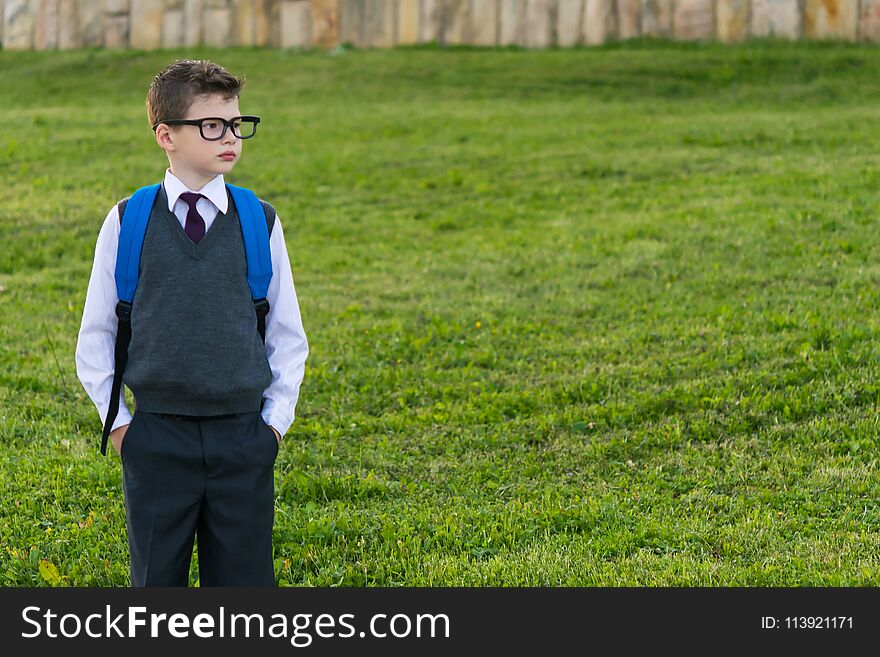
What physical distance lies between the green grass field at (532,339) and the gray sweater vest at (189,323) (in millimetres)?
1535

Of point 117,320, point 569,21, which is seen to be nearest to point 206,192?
point 117,320

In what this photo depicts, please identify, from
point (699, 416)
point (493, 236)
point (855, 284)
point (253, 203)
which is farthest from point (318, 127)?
point (253, 203)

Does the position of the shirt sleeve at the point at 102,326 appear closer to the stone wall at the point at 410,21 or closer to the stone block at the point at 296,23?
the stone wall at the point at 410,21

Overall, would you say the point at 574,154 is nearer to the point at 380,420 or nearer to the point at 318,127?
the point at 318,127

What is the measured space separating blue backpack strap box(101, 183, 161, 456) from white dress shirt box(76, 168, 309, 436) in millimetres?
20

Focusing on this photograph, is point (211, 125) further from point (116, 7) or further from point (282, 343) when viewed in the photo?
point (116, 7)

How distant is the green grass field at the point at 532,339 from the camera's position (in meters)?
4.75

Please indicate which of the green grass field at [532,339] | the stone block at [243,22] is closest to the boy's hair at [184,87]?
the green grass field at [532,339]

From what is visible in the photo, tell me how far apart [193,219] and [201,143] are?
233 millimetres

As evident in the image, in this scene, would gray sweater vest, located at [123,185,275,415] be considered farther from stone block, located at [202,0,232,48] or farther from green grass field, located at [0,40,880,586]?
stone block, located at [202,0,232,48]

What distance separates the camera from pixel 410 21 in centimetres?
1856

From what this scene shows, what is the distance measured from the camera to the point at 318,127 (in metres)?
14.8

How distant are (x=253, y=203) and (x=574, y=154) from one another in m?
9.92

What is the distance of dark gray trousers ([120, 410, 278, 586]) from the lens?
3.15 m
